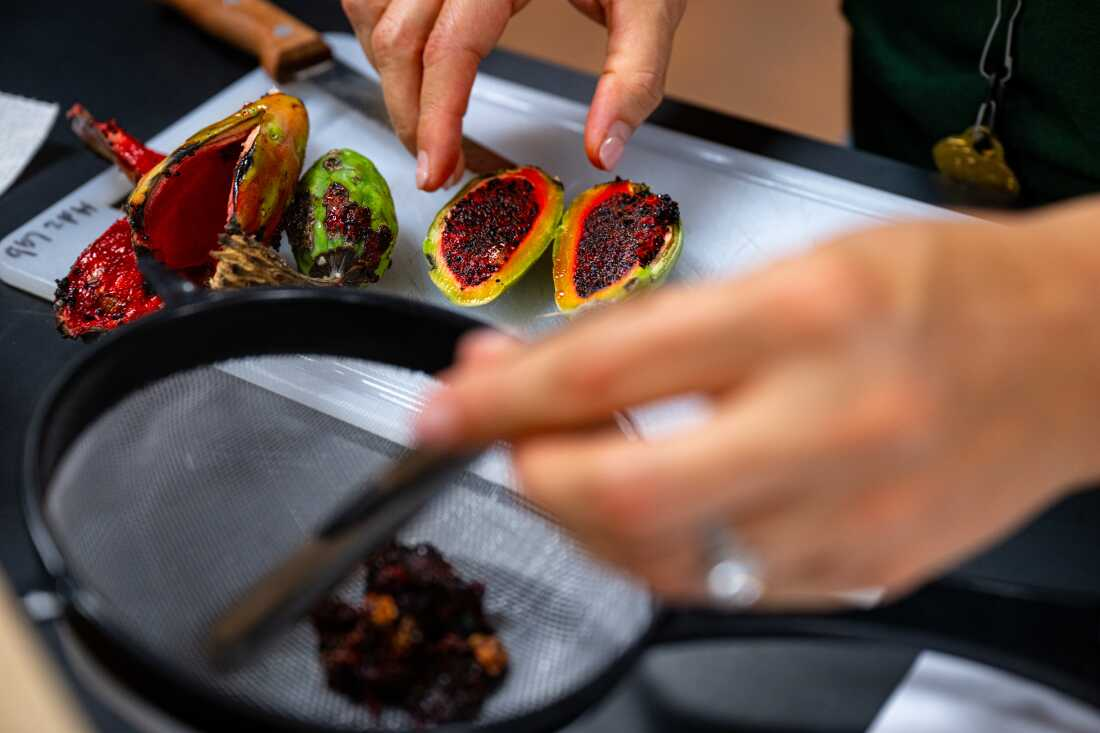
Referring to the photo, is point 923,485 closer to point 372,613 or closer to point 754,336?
point 754,336

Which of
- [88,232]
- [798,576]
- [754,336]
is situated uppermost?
[754,336]

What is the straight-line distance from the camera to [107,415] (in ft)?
2.18

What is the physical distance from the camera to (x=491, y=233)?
3.19ft

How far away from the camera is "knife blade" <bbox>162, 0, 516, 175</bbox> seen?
45.9 inches

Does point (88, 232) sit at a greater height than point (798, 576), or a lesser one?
lesser

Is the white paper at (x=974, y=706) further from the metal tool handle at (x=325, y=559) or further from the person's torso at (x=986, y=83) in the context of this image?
the person's torso at (x=986, y=83)

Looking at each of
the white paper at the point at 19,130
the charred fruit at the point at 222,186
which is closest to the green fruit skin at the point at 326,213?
the charred fruit at the point at 222,186

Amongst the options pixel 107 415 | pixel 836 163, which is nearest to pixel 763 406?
pixel 107 415

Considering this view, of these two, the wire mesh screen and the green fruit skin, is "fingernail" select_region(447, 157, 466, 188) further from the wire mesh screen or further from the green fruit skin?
the wire mesh screen

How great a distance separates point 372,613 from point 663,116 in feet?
2.27

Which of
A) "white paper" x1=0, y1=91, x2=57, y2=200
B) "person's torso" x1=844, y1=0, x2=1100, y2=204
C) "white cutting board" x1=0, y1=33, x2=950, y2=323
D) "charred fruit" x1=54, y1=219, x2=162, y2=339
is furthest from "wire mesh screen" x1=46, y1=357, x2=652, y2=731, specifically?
"person's torso" x1=844, y1=0, x2=1100, y2=204

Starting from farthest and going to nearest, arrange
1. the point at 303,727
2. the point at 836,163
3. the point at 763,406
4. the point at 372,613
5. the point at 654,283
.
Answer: the point at 836,163 < the point at 654,283 < the point at 372,613 < the point at 303,727 < the point at 763,406

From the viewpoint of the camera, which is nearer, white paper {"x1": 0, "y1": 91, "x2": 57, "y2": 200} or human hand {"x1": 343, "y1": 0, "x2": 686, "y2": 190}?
human hand {"x1": 343, "y1": 0, "x2": 686, "y2": 190}

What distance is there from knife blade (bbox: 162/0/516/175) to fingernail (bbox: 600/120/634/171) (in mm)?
289
